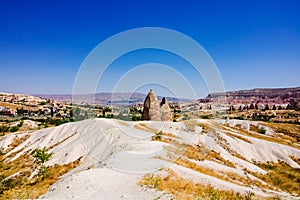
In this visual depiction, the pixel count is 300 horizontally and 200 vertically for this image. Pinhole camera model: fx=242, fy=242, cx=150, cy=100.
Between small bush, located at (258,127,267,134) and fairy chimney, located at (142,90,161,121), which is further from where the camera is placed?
small bush, located at (258,127,267,134)

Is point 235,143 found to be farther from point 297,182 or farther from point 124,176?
point 124,176

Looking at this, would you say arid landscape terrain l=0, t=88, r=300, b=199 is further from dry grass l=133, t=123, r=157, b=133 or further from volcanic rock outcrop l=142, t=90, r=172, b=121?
volcanic rock outcrop l=142, t=90, r=172, b=121

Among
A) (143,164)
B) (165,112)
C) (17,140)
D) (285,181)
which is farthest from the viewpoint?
(17,140)

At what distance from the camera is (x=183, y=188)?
15.0 metres

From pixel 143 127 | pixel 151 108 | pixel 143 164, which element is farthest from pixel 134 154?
pixel 151 108

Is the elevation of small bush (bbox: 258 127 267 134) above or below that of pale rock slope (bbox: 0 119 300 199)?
below

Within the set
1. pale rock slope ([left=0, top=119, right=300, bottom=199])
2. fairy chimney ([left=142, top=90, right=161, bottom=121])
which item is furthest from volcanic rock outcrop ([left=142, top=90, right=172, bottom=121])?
pale rock slope ([left=0, top=119, right=300, bottom=199])

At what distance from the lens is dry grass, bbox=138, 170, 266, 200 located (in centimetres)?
1364

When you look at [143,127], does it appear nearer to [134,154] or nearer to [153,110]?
[153,110]

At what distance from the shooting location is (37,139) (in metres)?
46.0

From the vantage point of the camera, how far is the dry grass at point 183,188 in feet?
44.7

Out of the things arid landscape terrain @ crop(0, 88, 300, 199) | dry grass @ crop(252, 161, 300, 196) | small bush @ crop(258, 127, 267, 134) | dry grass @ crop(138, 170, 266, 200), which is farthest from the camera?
small bush @ crop(258, 127, 267, 134)

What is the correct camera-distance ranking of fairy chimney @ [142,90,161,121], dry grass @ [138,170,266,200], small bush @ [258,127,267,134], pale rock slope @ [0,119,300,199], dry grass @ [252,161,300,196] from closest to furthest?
dry grass @ [138,170,266,200]
pale rock slope @ [0,119,300,199]
dry grass @ [252,161,300,196]
fairy chimney @ [142,90,161,121]
small bush @ [258,127,267,134]

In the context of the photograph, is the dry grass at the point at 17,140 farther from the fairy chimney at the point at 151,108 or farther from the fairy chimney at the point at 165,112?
the fairy chimney at the point at 165,112
